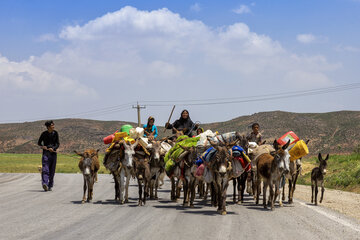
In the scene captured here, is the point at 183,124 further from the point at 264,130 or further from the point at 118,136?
the point at 264,130

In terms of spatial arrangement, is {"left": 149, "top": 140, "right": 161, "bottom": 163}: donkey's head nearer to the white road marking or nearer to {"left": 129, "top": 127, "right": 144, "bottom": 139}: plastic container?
{"left": 129, "top": 127, "right": 144, "bottom": 139}: plastic container

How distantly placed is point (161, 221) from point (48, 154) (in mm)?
10064

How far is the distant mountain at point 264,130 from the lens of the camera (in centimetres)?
11009

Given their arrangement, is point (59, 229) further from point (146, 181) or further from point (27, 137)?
point (27, 137)

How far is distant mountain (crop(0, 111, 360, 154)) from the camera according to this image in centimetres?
11009

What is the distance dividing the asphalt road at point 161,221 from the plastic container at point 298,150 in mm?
1589

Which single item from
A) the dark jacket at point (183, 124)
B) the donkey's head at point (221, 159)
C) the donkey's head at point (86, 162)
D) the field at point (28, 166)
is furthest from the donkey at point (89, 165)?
the field at point (28, 166)

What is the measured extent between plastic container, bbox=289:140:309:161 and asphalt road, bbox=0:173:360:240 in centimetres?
159

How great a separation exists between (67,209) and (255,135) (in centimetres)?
738

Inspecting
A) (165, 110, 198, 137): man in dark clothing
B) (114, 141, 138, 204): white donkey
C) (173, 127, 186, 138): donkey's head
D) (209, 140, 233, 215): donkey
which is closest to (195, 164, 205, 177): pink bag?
(209, 140, 233, 215): donkey

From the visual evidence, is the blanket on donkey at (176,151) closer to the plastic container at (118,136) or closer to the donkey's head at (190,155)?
the donkey's head at (190,155)

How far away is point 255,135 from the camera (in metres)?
17.7

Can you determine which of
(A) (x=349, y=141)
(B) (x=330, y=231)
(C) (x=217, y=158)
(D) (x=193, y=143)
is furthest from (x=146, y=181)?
(A) (x=349, y=141)

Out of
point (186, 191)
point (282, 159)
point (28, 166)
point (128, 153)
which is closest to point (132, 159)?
point (128, 153)
